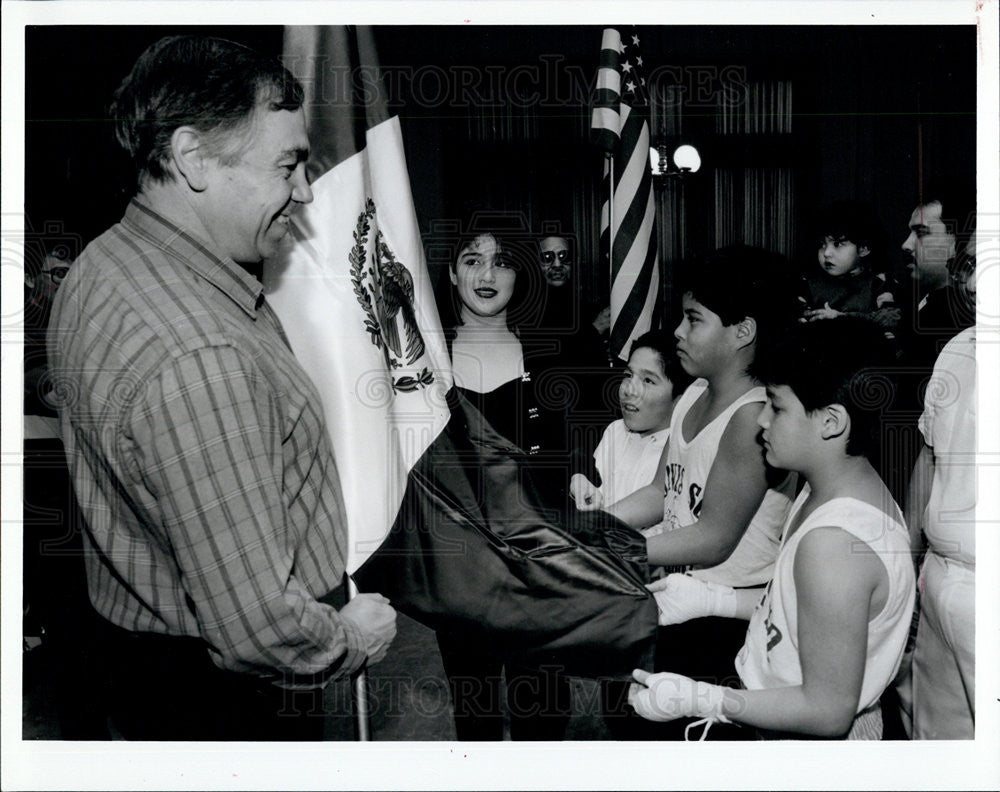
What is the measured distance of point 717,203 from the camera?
2400mm

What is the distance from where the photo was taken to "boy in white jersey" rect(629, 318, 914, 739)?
2273 mm

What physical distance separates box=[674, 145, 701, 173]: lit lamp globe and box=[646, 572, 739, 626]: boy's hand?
952mm

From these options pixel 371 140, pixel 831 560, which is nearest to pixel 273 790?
pixel 831 560

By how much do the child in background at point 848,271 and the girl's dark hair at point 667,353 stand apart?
1.04ft

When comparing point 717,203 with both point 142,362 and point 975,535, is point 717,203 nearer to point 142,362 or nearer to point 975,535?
point 975,535

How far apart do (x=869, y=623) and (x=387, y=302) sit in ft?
4.33

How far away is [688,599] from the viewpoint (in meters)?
2.38

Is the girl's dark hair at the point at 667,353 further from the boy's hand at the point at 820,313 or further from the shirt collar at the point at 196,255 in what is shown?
the shirt collar at the point at 196,255

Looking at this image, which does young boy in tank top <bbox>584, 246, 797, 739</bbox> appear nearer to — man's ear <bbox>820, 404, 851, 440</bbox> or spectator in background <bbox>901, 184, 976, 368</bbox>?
man's ear <bbox>820, 404, 851, 440</bbox>

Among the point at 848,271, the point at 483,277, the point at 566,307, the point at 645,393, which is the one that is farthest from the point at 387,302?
the point at 848,271

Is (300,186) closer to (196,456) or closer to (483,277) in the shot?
(483,277)

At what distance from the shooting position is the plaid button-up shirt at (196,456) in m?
2.04

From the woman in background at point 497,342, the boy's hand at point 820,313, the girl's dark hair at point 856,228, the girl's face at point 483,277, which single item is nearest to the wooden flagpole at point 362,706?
the woman in background at point 497,342

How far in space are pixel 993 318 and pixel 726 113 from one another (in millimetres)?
810
